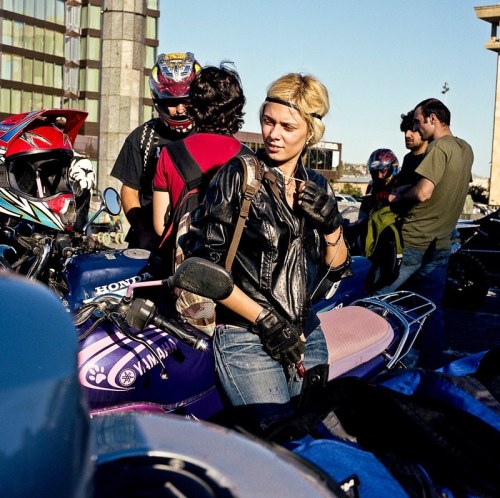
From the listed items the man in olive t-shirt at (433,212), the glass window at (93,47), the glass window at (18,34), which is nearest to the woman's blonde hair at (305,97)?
the man in olive t-shirt at (433,212)

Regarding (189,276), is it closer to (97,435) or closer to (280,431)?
(280,431)

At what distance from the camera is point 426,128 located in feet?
18.7

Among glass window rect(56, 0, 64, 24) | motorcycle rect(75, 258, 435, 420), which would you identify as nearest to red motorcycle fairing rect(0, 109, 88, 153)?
motorcycle rect(75, 258, 435, 420)

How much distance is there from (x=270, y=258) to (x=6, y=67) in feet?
75.8

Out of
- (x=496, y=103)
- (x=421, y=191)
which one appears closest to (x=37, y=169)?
(x=421, y=191)

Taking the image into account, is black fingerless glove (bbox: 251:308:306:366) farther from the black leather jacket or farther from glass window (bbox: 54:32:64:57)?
glass window (bbox: 54:32:64:57)

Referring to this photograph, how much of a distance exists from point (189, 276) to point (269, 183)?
41cm

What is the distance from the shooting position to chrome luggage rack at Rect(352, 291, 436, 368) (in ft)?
10.9

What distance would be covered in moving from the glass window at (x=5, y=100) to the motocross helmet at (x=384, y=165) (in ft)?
61.7

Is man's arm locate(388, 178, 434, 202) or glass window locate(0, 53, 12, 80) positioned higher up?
glass window locate(0, 53, 12, 80)

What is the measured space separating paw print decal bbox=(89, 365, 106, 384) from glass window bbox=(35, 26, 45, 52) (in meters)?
21.9

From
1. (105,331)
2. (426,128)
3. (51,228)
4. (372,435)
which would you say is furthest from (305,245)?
(426,128)

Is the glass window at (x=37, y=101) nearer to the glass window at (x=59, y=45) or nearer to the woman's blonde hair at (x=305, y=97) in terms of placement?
the glass window at (x=59, y=45)

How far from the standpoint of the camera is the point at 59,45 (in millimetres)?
23672
